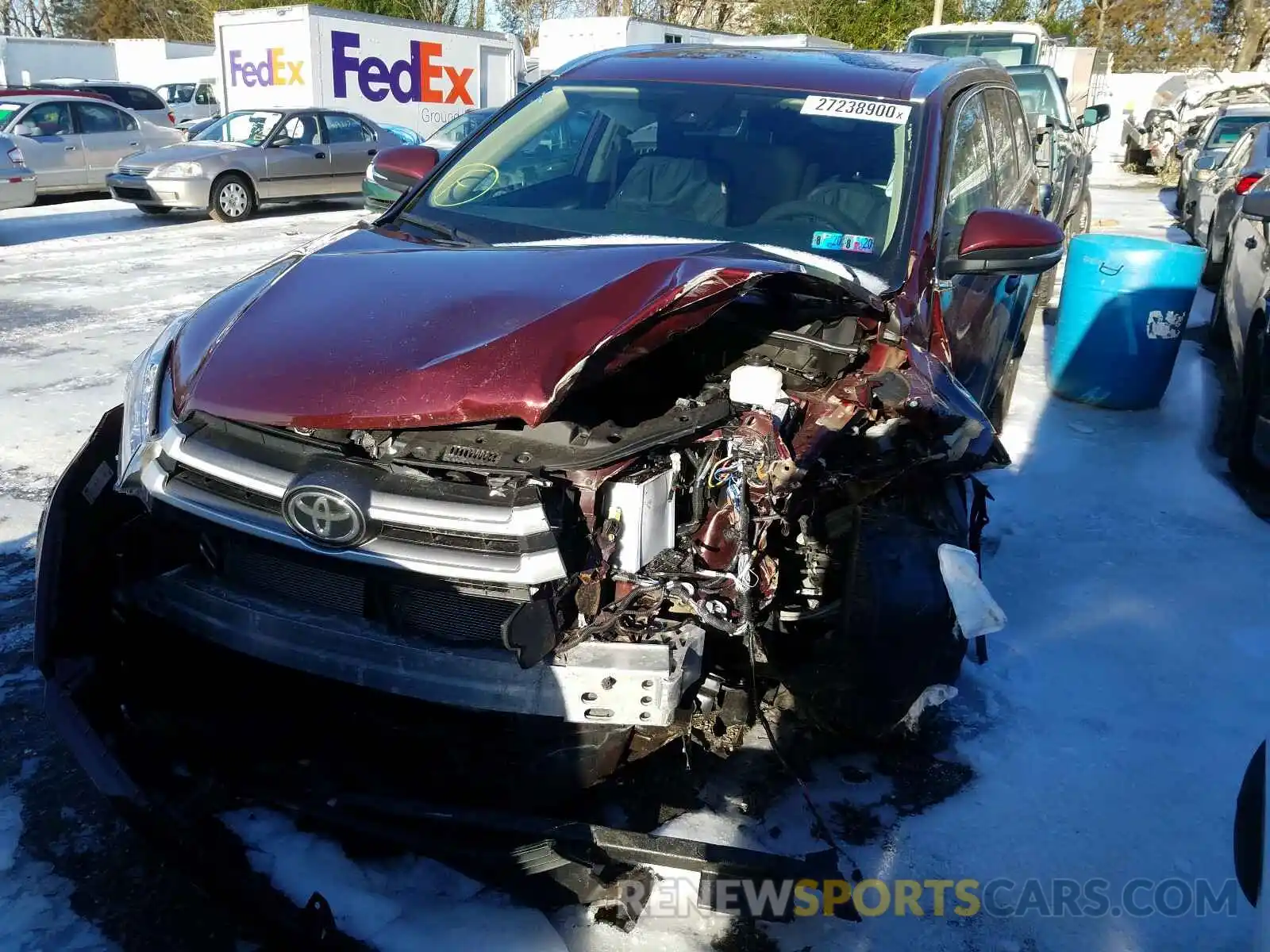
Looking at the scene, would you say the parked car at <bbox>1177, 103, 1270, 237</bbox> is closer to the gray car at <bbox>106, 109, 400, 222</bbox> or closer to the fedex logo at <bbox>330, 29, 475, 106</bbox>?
the gray car at <bbox>106, 109, 400, 222</bbox>

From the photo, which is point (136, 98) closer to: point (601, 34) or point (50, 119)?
point (50, 119)

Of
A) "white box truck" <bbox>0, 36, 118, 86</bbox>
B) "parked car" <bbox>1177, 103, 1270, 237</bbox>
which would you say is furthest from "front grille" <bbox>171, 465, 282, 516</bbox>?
"white box truck" <bbox>0, 36, 118, 86</bbox>

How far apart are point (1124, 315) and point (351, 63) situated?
649 inches

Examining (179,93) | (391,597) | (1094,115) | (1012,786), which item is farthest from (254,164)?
(179,93)

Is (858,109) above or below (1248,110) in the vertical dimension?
below

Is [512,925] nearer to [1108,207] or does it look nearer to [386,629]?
[386,629]

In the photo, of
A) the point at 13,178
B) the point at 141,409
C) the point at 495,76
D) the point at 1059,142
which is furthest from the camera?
the point at 495,76

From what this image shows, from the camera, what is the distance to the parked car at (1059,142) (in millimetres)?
7484

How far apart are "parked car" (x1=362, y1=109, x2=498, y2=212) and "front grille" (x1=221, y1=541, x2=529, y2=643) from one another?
211 cm

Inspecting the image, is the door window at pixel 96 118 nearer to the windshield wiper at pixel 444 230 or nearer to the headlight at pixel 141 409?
the windshield wiper at pixel 444 230

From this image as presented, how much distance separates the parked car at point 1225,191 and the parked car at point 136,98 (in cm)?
1635

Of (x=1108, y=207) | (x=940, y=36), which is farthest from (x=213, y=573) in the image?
(x=1108, y=207)

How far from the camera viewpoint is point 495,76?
70.9ft

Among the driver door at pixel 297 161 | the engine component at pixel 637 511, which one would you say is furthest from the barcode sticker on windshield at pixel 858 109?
the driver door at pixel 297 161
